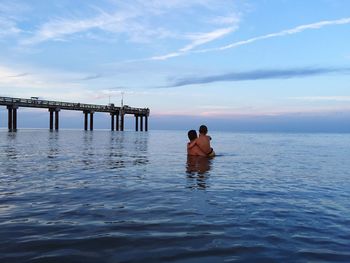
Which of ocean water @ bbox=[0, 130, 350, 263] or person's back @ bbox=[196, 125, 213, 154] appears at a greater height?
Answer: person's back @ bbox=[196, 125, 213, 154]

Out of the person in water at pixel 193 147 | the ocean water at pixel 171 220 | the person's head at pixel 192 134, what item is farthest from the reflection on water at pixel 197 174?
the person's head at pixel 192 134

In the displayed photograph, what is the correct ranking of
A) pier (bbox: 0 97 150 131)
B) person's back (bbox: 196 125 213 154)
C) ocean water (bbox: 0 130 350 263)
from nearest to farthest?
ocean water (bbox: 0 130 350 263), person's back (bbox: 196 125 213 154), pier (bbox: 0 97 150 131)

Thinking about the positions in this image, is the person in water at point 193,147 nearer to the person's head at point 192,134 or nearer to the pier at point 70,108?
the person's head at point 192,134

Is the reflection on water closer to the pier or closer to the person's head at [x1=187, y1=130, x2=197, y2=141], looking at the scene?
the person's head at [x1=187, y1=130, x2=197, y2=141]

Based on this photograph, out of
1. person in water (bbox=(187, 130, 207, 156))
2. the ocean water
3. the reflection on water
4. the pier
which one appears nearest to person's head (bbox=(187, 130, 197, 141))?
person in water (bbox=(187, 130, 207, 156))

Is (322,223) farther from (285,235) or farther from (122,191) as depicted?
(122,191)

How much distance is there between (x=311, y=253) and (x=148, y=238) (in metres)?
2.40

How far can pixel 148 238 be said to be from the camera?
6.05 m

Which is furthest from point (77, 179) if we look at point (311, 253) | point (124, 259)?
point (311, 253)

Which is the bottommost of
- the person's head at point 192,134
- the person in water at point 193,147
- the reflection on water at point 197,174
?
the reflection on water at point 197,174

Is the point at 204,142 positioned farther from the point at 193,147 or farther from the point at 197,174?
the point at 197,174

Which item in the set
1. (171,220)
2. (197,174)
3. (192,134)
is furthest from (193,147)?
(171,220)

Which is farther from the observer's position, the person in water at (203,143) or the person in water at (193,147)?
the person in water at (193,147)

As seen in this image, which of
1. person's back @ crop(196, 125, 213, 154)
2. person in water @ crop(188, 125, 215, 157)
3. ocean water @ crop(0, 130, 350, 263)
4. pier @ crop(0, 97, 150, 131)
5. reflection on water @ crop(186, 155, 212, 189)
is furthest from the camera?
pier @ crop(0, 97, 150, 131)
